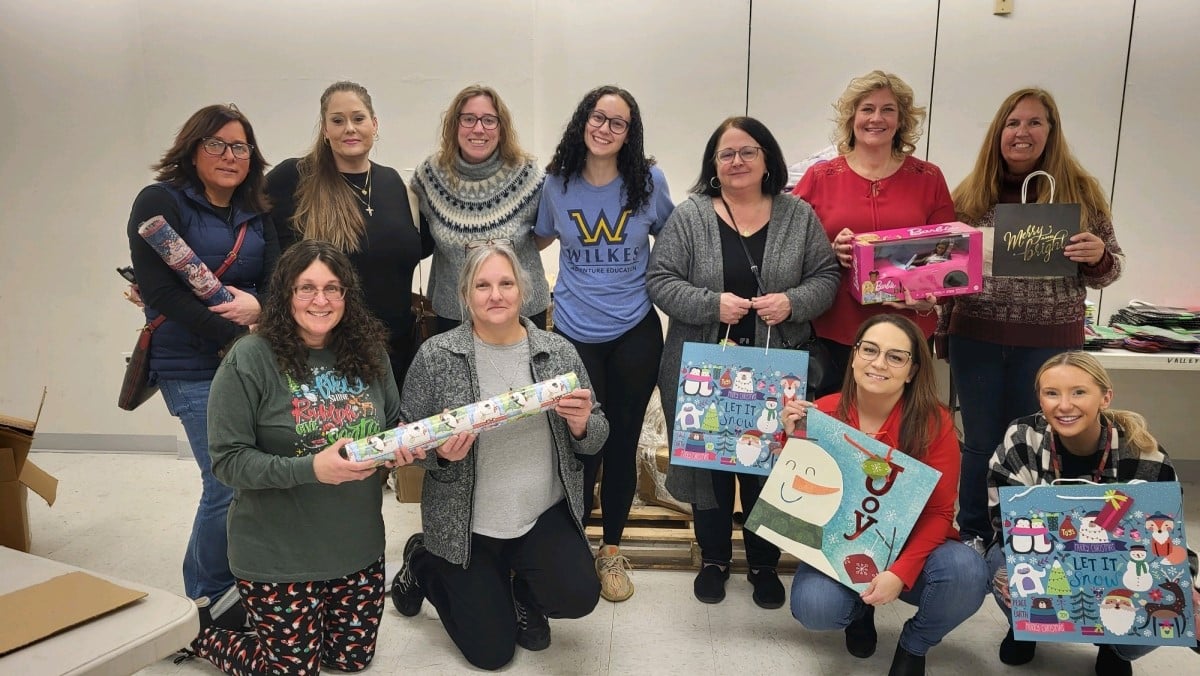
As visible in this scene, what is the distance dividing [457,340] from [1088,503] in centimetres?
172

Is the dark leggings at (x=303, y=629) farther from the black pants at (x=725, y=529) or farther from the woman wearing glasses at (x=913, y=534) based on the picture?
the woman wearing glasses at (x=913, y=534)

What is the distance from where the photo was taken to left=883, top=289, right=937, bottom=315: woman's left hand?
240 centimetres

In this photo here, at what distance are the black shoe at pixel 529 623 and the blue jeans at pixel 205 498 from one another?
90 centimetres

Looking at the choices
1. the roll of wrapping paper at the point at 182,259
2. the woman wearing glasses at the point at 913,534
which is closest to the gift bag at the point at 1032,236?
the woman wearing glasses at the point at 913,534

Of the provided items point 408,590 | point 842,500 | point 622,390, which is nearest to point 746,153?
point 622,390

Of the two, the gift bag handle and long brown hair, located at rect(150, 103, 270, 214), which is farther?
the gift bag handle

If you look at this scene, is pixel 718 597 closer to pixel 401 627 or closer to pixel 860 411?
pixel 860 411

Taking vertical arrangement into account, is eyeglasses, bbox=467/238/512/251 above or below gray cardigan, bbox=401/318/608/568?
above

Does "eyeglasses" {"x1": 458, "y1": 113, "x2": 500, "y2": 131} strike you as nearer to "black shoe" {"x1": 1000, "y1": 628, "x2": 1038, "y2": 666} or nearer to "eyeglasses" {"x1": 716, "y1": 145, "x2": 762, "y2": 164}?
"eyeglasses" {"x1": 716, "y1": 145, "x2": 762, "y2": 164}

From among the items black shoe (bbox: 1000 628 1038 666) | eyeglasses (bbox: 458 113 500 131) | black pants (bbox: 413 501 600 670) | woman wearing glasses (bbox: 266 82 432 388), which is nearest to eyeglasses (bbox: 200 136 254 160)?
woman wearing glasses (bbox: 266 82 432 388)

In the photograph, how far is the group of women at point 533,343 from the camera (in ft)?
6.93

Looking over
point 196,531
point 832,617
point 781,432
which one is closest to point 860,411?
point 781,432

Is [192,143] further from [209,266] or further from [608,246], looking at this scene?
[608,246]

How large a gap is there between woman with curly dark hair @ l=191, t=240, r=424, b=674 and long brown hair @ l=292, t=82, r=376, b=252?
1.02 ft
